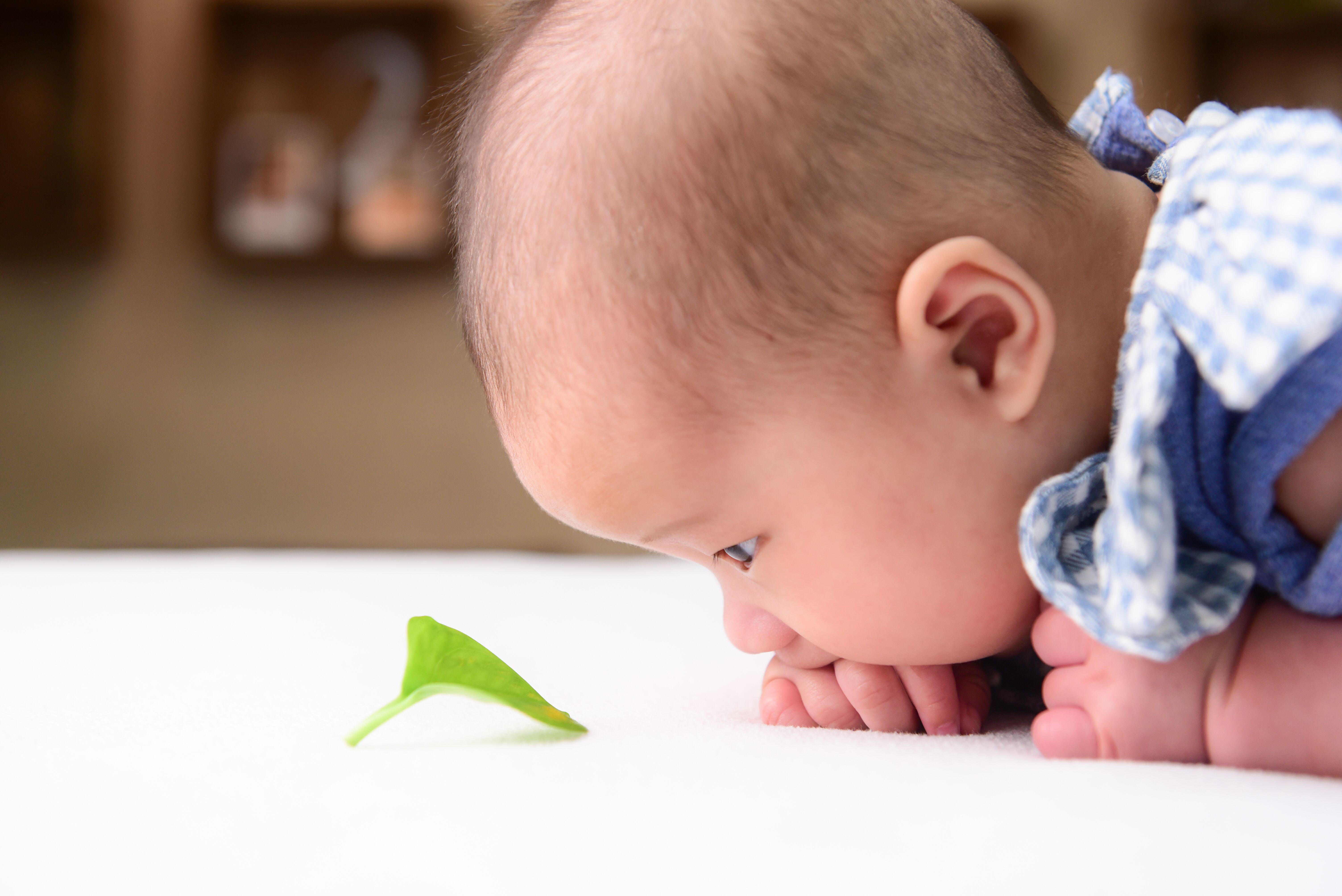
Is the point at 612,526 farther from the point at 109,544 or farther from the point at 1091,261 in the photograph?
the point at 109,544

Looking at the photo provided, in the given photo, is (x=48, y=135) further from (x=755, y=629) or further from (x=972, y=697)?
(x=972, y=697)

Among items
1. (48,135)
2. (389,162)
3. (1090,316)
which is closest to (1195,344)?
(1090,316)

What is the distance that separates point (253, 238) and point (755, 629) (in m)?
2.44

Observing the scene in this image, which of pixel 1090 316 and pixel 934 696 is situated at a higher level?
pixel 1090 316

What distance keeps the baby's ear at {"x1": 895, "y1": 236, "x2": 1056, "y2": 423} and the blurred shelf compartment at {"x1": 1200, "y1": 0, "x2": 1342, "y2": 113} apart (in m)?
2.50

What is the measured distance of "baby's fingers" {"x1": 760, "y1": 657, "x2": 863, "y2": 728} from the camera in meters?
0.72

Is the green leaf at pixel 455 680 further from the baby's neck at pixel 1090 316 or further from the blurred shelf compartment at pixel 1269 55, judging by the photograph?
the blurred shelf compartment at pixel 1269 55

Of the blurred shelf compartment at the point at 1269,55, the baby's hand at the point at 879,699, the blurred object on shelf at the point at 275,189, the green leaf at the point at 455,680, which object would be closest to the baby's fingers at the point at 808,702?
the baby's hand at the point at 879,699

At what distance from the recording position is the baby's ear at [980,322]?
604mm

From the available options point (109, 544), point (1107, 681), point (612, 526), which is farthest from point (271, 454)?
point (1107, 681)

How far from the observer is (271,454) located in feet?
9.52

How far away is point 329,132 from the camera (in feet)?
9.36

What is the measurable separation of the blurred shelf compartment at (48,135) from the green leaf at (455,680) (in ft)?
8.39

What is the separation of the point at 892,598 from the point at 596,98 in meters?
0.34
